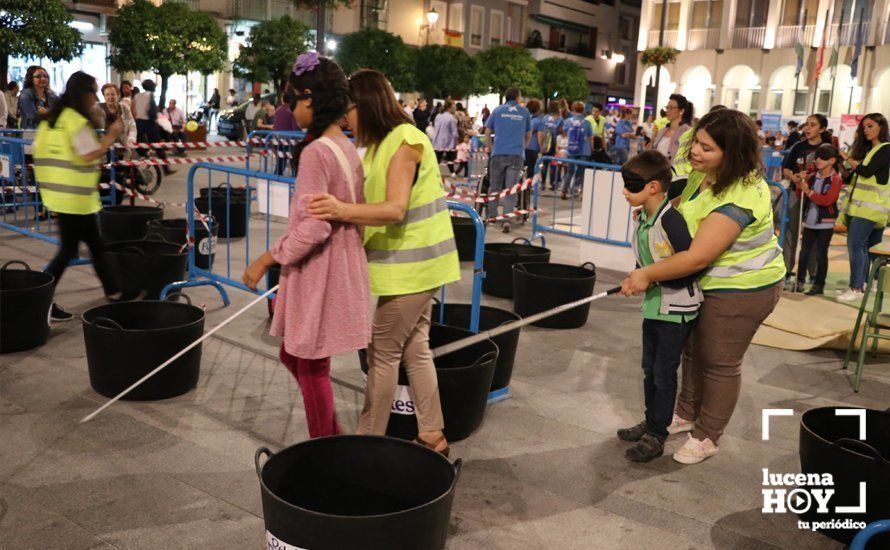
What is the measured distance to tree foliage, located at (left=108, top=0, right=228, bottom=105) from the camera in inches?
1034

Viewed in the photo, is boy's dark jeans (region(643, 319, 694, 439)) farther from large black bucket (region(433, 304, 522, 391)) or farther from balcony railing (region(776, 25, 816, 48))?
balcony railing (region(776, 25, 816, 48))

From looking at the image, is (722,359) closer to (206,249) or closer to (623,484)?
(623,484)

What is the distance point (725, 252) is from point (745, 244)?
0.31 ft

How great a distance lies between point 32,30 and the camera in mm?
20906

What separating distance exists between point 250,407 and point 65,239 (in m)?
2.37

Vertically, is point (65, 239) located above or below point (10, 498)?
above

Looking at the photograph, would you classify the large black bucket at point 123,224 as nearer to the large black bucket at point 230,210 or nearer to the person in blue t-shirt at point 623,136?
the large black bucket at point 230,210

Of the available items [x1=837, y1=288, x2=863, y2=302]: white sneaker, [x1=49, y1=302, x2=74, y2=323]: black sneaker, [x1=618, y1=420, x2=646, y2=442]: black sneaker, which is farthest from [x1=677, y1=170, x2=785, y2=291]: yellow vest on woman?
[x1=837, y1=288, x2=863, y2=302]: white sneaker

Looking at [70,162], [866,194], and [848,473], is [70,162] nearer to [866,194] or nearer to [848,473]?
[848,473]

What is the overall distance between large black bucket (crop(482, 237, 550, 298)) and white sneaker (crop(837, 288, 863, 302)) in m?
2.98

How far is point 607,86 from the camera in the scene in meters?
59.8

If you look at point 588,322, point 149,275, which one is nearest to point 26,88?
point 149,275

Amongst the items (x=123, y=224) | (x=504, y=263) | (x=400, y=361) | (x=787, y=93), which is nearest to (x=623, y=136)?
(x=504, y=263)

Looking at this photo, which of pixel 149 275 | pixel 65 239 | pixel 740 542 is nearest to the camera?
pixel 740 542
